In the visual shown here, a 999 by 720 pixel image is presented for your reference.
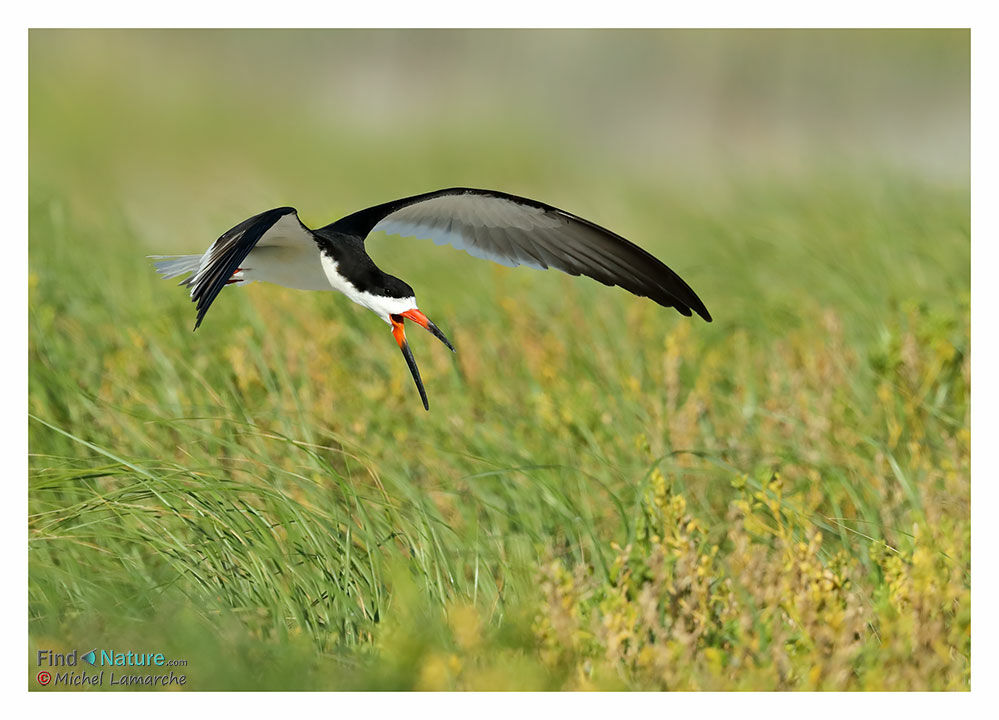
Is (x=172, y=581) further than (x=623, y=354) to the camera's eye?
No

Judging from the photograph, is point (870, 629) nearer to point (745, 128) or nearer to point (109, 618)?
point (109, 618)

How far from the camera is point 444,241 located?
3.58m

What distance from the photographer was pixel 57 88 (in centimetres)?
819

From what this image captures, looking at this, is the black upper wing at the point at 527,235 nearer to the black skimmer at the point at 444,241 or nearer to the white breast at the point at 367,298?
the black skimmer at the point at 444,241

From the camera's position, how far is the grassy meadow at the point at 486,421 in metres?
2.99

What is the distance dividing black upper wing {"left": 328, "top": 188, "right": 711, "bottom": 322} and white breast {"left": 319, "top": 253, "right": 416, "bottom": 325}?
0.29 meters

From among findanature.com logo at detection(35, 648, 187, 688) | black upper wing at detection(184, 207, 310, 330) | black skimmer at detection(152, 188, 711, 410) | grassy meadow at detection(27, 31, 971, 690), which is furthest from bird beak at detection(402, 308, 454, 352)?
findanature.com logo at detection(35, 648, 187, 688)

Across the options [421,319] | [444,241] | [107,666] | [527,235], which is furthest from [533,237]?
[107,666]

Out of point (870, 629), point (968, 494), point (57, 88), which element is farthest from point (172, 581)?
point (57, 88)

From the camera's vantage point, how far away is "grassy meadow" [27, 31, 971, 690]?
2.99 metres

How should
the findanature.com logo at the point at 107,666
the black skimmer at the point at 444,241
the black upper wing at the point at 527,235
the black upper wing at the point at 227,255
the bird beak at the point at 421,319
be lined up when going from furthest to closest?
the black upper wing at the point at 527,235 → the findanature.com logo at the point at 107,666 → the black skimmer at the point at 444,241 → the bird beak at the point at 421,319 → the black upper wing at the point at 227,255

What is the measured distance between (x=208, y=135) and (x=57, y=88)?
1326mm

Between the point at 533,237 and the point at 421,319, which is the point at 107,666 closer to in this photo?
the point at 421,319

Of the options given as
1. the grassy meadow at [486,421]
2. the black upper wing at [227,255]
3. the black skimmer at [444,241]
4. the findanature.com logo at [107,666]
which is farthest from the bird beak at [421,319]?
the findanature.com logo at [107,666]
